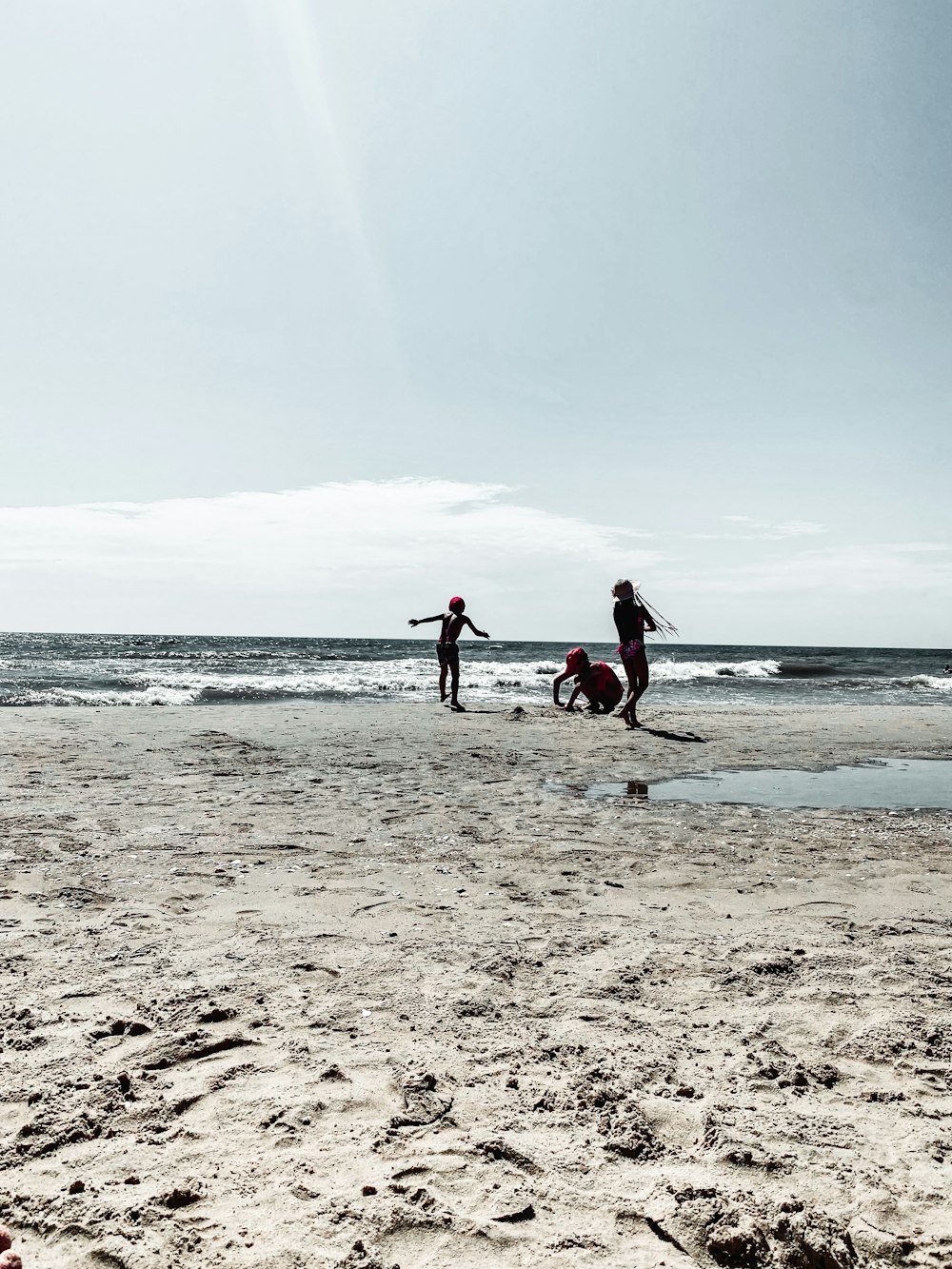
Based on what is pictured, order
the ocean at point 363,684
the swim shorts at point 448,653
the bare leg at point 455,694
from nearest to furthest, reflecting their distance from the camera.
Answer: the bare leg at point 455,694 → the swim shorts at point 448,653 → the ocean at point 363,684

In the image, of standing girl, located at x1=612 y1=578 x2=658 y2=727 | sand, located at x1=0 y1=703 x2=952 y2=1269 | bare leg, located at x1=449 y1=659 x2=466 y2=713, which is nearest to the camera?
sand, located at x1=0 y1=703 x2=952 y2=1269

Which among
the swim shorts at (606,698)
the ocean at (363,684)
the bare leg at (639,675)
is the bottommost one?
the ocean at (363,684)

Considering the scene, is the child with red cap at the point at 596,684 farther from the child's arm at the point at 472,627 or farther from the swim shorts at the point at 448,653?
the swim shorts at the point at 448,653

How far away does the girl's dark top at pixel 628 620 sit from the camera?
11.6m

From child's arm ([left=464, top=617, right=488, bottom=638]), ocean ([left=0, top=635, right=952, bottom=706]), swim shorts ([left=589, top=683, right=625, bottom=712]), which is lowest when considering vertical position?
ocean ([left=0, top=635, right=952, bottom=706])

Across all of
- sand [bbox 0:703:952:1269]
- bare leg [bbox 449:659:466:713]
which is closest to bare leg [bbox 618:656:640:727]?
bare leg [bbox 449:659:466:713]

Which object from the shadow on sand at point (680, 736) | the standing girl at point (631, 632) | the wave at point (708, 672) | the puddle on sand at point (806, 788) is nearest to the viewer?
the puddle on sand at point (806, 788)

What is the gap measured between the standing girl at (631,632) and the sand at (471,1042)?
5977 mm

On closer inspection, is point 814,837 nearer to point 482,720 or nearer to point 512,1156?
point 512,1156

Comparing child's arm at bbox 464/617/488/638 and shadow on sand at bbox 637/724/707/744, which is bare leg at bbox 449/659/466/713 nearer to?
child's arm at bbox 464/617/488/638

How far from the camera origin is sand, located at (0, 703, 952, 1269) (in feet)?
5.84

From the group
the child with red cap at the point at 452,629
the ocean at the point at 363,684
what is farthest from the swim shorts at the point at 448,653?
the ocean at the point at 363,684

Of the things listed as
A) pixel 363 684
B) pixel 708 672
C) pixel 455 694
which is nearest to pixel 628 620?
pixel 455 694

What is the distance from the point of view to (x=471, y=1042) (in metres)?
2.55
